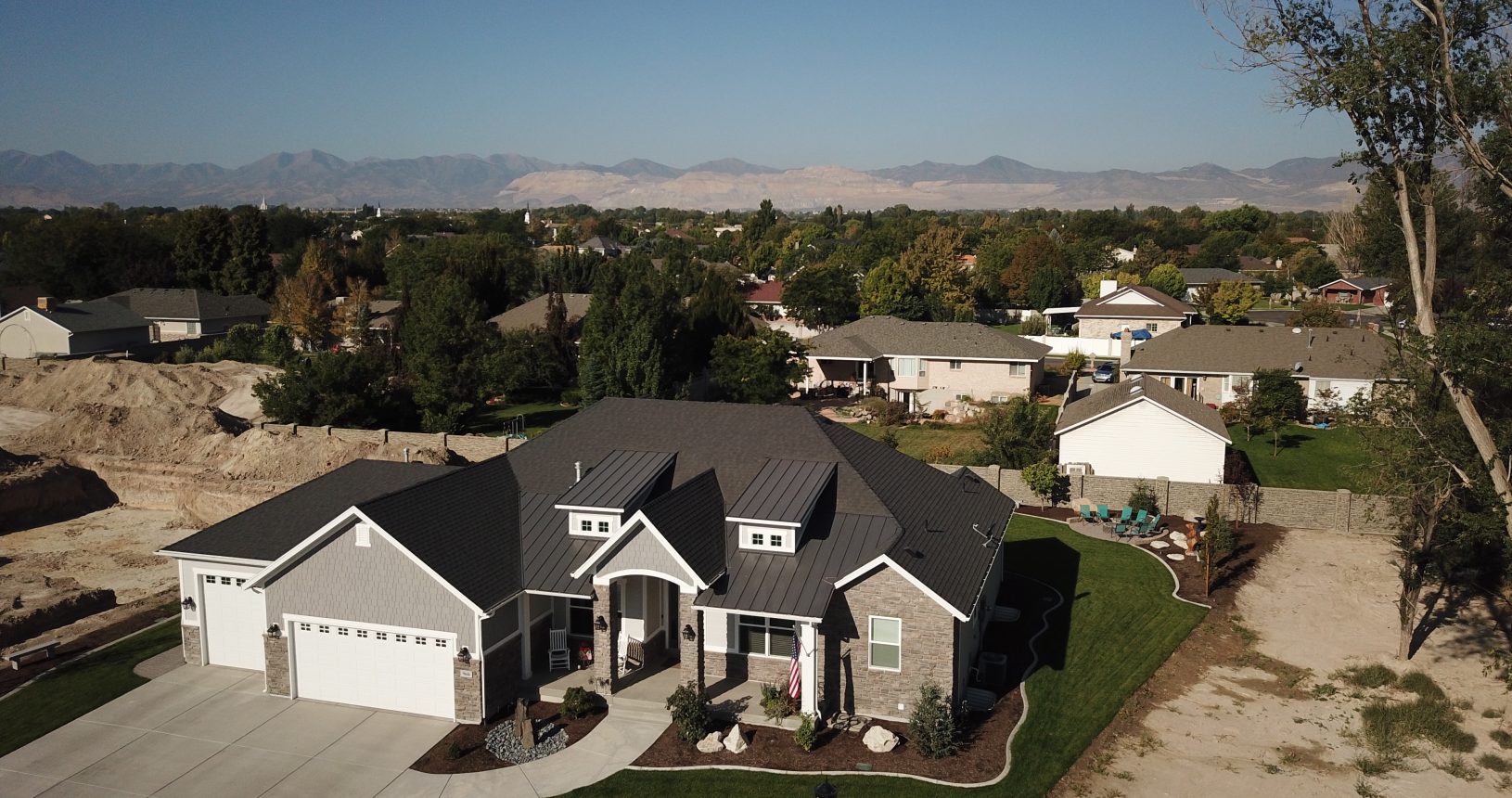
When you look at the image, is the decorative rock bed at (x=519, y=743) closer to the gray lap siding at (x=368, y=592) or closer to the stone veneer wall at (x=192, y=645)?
the gray lap siding at (x=368, y=592)

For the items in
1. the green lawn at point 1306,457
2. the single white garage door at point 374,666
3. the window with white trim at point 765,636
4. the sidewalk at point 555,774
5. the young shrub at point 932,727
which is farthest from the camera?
the green lawn at point 1306,457

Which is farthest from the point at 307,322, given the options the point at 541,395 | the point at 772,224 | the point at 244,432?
the point at 772,224

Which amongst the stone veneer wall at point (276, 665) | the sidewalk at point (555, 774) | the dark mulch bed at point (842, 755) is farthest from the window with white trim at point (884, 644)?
the stone veneer wall at point (276, 665)

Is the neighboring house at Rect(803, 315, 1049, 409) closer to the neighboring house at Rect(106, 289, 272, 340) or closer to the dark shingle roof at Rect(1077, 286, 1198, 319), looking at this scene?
the dark shingle roof at Rect(1077, 286, 1198, 319)

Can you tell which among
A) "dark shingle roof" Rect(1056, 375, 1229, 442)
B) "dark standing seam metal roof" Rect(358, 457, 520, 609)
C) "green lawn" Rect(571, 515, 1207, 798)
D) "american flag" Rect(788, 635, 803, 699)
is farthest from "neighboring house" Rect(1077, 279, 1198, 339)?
"dark standing seam metal roof" Rect(358, 457, 520, 609)

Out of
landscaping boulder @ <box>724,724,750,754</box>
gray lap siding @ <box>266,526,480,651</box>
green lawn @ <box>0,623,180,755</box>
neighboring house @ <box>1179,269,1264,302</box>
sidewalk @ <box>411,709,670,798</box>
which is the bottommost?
sidewalk @ <box>411,709,670,798</box>

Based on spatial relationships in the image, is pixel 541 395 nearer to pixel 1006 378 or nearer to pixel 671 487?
pixel 1006 378
